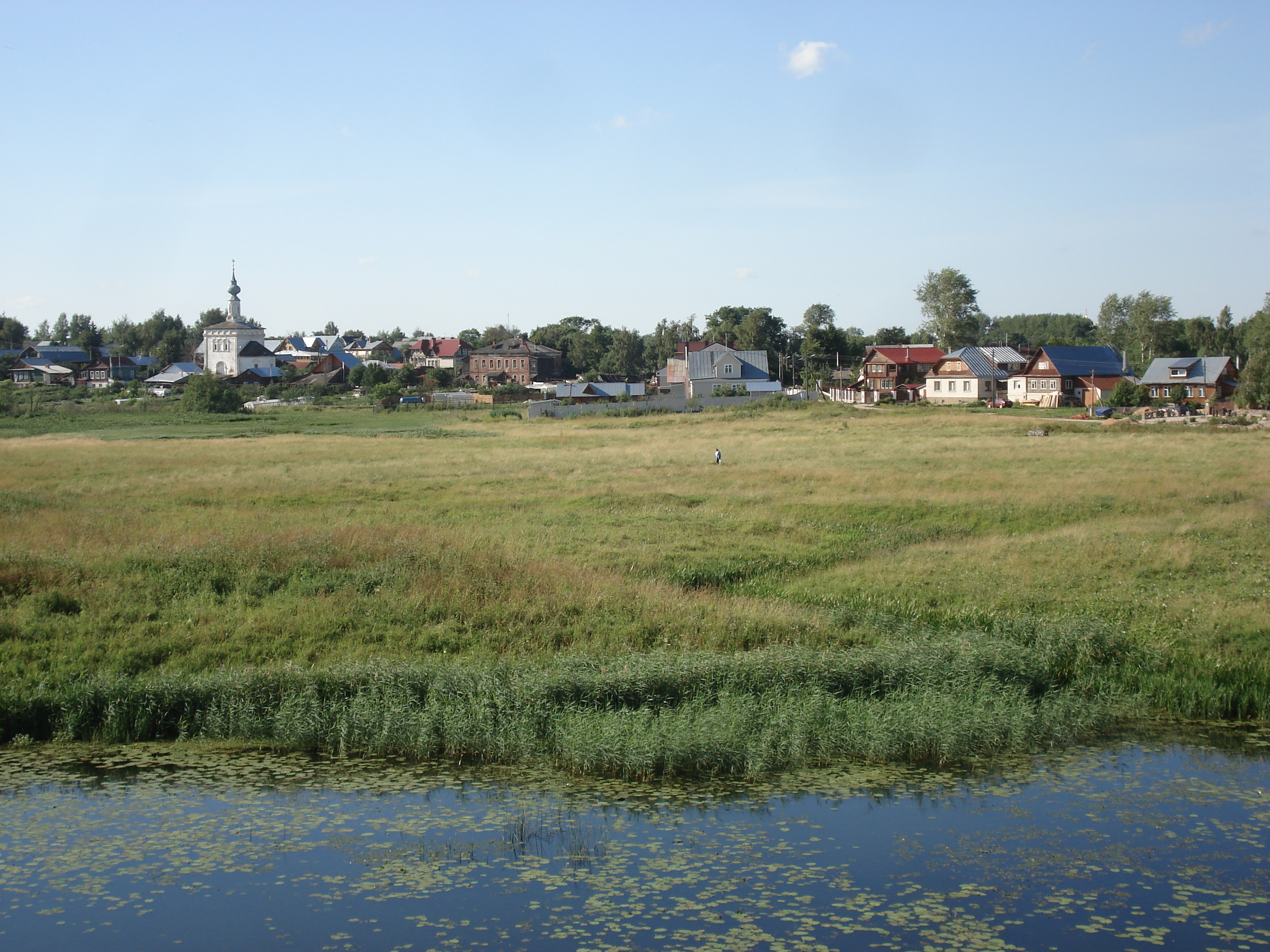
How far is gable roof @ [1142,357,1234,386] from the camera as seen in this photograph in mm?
78500

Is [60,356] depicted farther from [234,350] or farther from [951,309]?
[951,309]

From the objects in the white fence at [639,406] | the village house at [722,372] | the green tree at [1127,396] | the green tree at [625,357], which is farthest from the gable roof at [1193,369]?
the green tree at [625,357]

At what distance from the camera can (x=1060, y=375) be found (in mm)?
80188

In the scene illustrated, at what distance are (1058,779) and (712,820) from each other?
13.4 feet

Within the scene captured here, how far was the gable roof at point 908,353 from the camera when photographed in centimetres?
9694

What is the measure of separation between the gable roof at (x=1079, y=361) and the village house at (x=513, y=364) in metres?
62.1

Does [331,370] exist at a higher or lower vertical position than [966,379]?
higher

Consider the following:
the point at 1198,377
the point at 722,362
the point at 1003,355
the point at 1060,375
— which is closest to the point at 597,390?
the point at 722,362

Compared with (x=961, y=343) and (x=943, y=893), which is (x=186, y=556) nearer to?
(x=943, y=893)

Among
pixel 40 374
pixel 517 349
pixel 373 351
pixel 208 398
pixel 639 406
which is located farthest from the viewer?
pixel 373 351

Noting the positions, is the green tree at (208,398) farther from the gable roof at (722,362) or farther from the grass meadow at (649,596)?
the grass meadow at (649,596)

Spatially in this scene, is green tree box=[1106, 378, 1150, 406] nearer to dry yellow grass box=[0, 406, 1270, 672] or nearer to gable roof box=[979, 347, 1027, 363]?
gable roof box=[979, 347, 1027, 363]

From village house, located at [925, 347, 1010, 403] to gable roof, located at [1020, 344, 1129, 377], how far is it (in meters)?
2.79

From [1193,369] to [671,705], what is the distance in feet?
264
